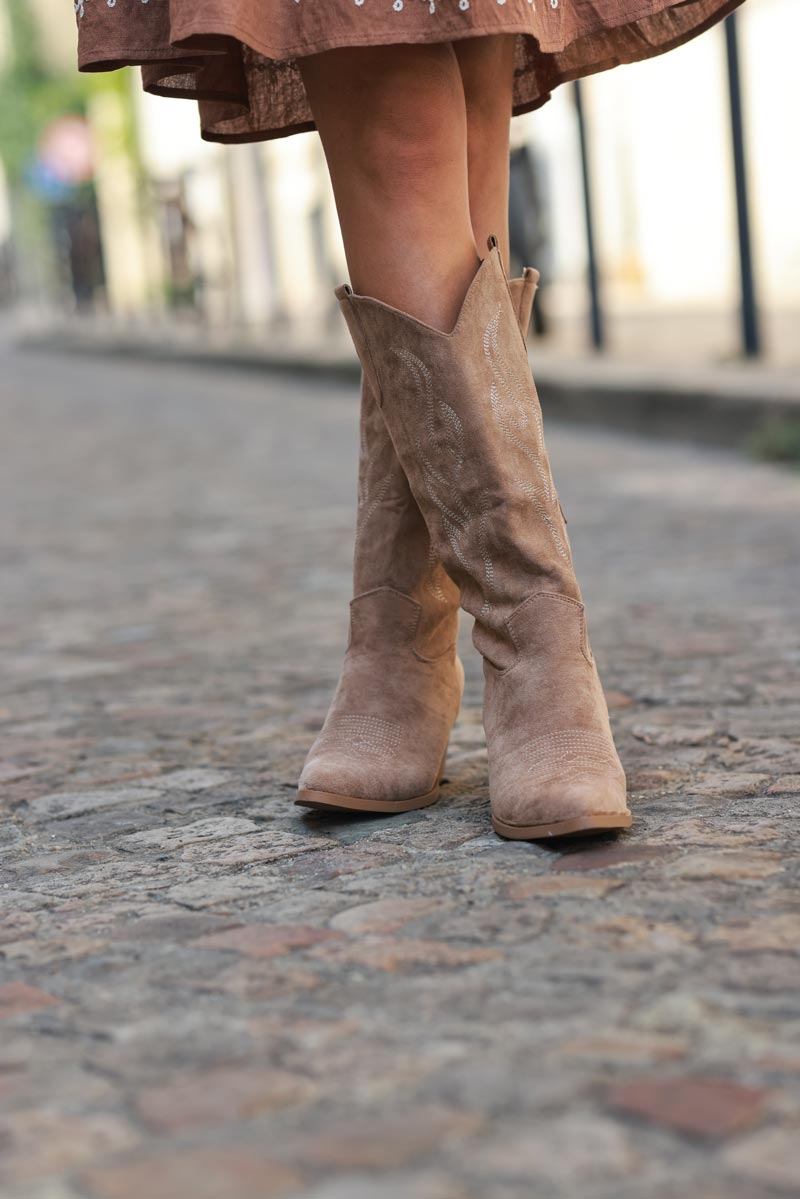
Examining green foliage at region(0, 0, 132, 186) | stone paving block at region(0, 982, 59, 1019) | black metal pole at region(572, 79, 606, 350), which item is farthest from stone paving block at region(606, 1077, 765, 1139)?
green foliage at region(0, 0, 132, 186)

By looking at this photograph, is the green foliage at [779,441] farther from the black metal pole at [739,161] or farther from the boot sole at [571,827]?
the boot sole at [571,827]

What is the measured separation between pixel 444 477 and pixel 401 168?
296 mm

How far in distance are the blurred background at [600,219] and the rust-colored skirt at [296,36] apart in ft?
13.2

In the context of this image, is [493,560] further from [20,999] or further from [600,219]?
[600,219]

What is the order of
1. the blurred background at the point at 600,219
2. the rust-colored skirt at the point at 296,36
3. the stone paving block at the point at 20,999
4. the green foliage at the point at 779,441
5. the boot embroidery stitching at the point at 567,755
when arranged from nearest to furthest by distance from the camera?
the stone paving block at the point at 20,999 → the rust-colored skirt at the point at 296,36 → the boot embroidery stitching at the point at 567,755 → the green foliage at the point at 779,441 → the blurred background at the point at 600,219

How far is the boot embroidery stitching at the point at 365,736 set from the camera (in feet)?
5.64

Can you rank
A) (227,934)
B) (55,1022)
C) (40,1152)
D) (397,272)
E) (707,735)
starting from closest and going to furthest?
(40,1152), (55,1022), (227,934), (397,272), (707,735)

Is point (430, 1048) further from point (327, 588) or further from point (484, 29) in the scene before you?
point (327, 588)

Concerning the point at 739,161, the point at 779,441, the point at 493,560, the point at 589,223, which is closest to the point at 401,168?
the point at 493,560

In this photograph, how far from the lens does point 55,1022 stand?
121cm

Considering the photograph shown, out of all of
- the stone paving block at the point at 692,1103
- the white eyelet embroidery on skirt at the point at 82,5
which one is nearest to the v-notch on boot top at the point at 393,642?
the white eyelet embroidery on skirt at the point at 82,5

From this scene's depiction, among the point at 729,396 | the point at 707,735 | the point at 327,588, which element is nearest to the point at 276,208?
the point at 729,396

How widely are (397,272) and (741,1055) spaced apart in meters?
0.85

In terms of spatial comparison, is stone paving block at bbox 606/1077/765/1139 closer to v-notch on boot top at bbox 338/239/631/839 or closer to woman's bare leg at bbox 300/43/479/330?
v-notch on boot top at bbox 338/239/631/839
